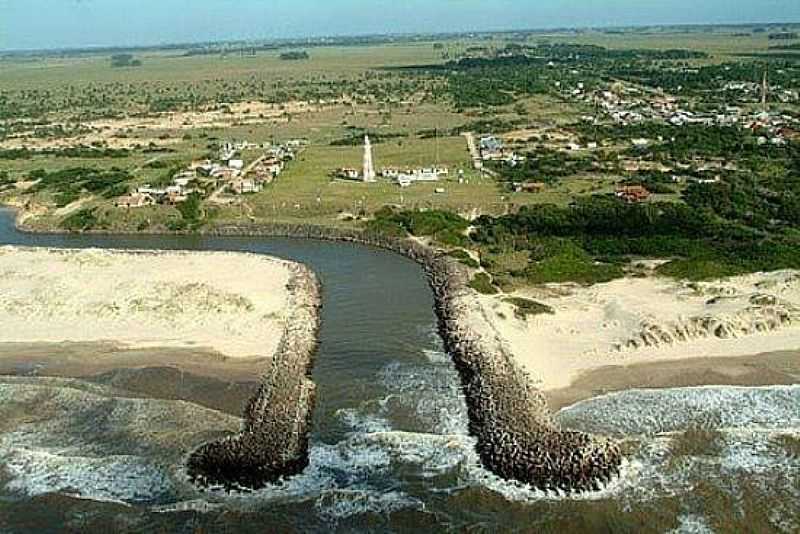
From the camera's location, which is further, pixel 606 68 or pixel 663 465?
pixel 606 68

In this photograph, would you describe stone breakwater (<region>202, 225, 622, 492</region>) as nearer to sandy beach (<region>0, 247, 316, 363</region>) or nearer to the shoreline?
the shoreline

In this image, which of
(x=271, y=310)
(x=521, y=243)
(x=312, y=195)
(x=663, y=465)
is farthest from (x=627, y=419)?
(x=312, y=195)

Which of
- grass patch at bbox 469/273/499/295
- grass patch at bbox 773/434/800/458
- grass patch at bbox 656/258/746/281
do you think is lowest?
grass patch at bbox 773/434/800/458

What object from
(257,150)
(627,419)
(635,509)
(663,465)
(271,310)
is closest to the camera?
(635,509)

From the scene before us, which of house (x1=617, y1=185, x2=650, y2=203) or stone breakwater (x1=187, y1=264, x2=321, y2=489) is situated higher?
house (x1=617, y1=185, x2=650, y2=203)

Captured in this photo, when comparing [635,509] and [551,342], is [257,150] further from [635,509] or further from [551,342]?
[635,509]

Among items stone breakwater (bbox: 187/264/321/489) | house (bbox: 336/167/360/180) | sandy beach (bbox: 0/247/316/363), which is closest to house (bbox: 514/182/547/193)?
house (bbox: 336/167/360/180)

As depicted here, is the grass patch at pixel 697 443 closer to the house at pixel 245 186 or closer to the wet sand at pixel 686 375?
the wet sand at pixel 686 375
